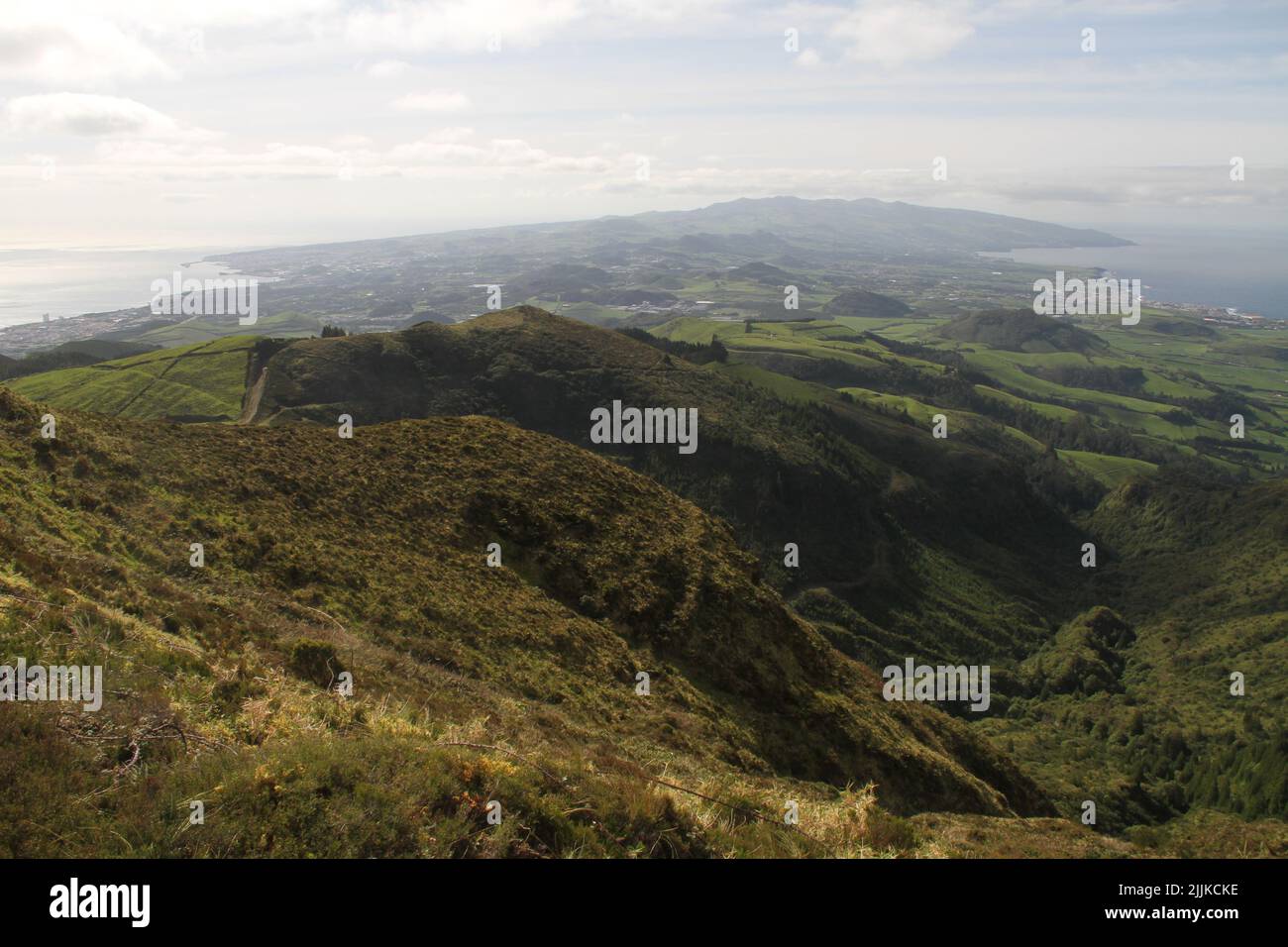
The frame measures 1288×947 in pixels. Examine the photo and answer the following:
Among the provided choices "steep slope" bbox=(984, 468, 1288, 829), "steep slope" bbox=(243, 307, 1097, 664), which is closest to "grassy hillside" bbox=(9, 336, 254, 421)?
"steep slope" bbox=(243, 307, 1097, 664)

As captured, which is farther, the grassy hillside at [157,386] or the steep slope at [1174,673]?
the grassy hillside at [157,386]

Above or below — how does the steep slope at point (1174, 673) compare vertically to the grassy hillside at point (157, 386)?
below

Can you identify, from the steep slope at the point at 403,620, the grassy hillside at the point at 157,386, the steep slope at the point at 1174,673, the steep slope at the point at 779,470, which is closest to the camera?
the steep slope at the point at 403,620

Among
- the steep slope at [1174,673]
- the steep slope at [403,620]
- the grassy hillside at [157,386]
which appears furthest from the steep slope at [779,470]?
the steep slope at [403,620]

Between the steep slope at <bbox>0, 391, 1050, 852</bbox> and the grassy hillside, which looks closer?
the steep slope at <bbox>0, 391, 1050, 852</bbox>

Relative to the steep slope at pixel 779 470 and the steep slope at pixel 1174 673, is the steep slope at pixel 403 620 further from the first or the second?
the steep slope at pixel 779 470

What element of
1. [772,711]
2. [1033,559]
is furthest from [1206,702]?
[772,711]

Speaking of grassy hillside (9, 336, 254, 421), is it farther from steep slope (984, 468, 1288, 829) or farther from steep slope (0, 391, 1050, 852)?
steep slope (984, 468, 1288, 829)

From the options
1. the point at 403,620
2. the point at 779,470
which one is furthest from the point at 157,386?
the point at 403,620
